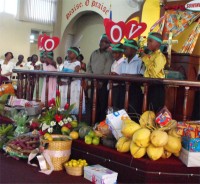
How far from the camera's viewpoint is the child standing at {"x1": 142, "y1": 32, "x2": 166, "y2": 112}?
3221mm

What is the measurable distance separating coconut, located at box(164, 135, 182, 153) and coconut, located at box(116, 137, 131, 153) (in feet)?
1.06

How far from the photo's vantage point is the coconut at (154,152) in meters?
2.65

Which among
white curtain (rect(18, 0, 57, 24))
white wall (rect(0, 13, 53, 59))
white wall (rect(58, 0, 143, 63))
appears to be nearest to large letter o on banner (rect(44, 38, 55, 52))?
white wall (rect(58, 0, 143, 63))

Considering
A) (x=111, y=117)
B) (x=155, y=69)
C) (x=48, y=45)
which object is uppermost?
(x=48, y=45)

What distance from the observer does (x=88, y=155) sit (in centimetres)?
309

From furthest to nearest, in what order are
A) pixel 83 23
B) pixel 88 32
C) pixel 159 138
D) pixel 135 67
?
pixel 83 23 → pixel 88 32 → pixel 135 67 → pixel 159 138

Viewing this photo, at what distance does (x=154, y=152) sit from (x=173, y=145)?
18 centimetres

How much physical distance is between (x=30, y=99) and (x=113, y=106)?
59.2 inches

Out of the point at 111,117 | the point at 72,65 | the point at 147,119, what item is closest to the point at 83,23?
the point at 72,65

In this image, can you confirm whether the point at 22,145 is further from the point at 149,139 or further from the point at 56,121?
the point at 149,139

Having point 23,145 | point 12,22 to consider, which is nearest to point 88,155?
point 23,145

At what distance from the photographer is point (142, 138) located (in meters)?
2.67

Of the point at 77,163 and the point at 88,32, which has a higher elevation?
the point at 88,32

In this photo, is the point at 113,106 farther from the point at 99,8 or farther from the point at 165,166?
the point at 99,8
